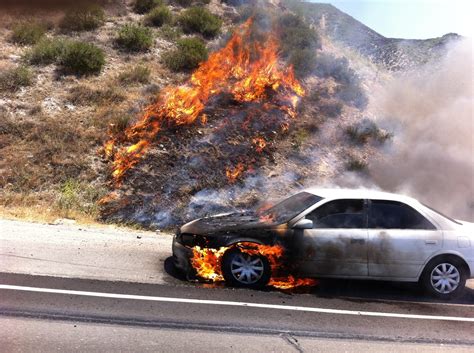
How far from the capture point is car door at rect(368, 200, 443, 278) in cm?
641

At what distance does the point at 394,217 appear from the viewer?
6637 millimetres

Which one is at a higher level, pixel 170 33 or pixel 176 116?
pixel 170 33

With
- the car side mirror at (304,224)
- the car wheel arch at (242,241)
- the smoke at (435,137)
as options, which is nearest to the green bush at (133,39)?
the smoke at (435,137)

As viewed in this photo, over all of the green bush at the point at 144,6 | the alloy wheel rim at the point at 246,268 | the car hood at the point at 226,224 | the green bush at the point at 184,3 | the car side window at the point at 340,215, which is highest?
the green bush at the point at 184,3

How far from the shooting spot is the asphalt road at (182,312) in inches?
171

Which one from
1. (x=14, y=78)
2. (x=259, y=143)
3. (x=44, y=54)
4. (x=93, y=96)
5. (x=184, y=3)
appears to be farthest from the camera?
(x=184, y=3)

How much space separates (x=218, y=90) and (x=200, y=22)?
6.57m

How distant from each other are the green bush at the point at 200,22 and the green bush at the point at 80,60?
217 inches

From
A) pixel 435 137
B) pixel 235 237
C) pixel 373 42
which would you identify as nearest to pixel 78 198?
pixel 235 237

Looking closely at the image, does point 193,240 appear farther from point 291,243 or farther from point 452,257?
point 452,257

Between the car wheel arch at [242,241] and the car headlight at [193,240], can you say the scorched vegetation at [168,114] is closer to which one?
the car headlight at [193,240]

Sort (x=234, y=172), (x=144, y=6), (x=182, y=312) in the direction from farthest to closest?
(x=144, y=6), (x=234, y=172), (x=182, y=312)

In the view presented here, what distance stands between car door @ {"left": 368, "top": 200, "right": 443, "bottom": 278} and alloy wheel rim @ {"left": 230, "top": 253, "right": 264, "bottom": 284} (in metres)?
1.53

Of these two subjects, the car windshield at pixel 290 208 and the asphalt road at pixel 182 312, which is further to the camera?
the car windshield at pixel 290 208
